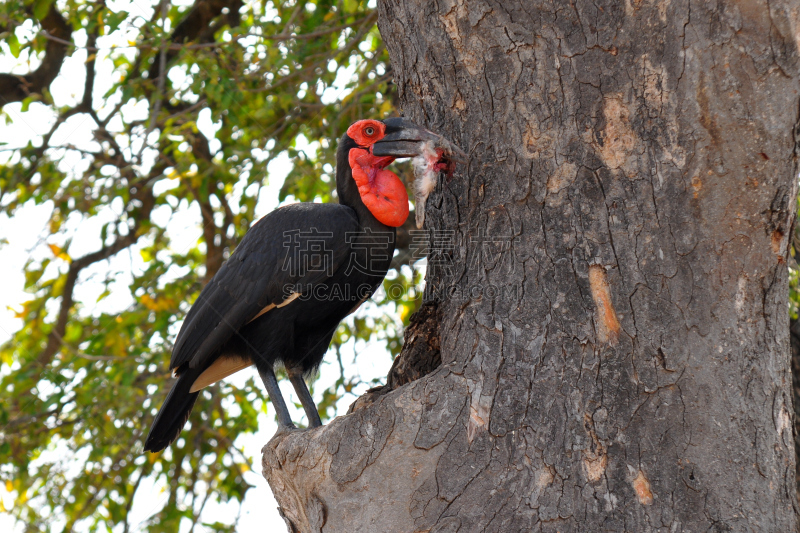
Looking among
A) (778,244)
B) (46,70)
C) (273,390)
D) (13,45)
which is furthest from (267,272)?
(46,70)

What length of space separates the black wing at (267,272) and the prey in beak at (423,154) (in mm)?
388

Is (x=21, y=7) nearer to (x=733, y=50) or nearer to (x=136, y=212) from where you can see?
(x=136, y=212)

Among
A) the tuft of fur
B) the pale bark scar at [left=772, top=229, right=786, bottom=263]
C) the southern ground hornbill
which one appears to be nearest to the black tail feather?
the southern ground hornbill

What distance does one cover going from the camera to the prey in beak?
2123mm

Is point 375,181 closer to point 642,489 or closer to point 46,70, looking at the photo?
point 642,489

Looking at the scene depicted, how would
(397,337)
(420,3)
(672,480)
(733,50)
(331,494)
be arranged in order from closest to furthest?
(672,480) < (733,50) < (331,494) < (420,3) < (397,337)

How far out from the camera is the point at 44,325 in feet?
15.5

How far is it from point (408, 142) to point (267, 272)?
726mm

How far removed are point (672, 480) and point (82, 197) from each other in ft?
12.9

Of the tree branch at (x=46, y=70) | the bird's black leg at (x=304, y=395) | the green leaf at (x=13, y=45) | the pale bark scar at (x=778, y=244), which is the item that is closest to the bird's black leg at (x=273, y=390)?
the bird's black leg at (x=304, y=395)

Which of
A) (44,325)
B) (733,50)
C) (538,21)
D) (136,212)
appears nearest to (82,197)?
(136,212)

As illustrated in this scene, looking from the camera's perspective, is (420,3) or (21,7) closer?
(420,3)

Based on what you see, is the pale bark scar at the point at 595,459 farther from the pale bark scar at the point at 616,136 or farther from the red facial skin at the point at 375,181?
the red facial skin at the point at 375,181

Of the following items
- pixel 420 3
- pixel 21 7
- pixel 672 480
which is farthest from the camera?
pixel 21 7
